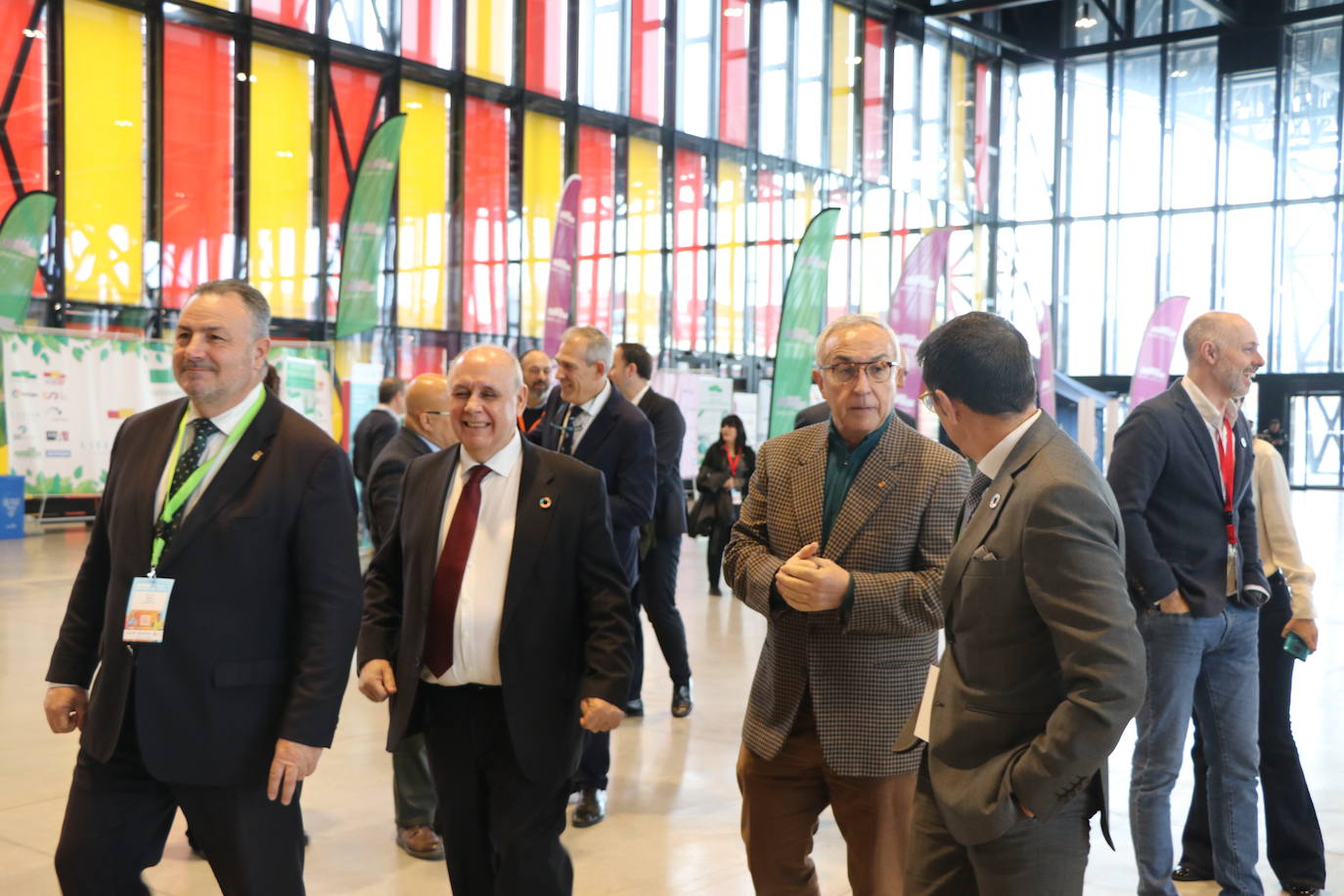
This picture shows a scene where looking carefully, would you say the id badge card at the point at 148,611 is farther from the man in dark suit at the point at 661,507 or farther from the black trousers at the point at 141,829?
the man in dark suit at the point at 661,507

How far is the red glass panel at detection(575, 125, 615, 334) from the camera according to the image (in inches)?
788

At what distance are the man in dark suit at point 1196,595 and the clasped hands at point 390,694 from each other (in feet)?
4.71

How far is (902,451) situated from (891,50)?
→ 2387 centimetres

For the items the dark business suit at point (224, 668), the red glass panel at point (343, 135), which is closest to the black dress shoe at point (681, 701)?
the dark business suit at point (224, 668)

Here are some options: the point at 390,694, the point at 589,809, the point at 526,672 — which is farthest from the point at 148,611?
the point at 589,809

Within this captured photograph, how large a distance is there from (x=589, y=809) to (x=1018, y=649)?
2680 millimetres

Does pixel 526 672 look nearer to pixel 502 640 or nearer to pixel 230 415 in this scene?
pixel 502 640

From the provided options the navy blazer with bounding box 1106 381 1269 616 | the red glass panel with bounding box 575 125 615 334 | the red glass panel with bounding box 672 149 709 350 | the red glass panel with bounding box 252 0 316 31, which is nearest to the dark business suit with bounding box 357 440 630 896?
the navy blazer with bounding box 1106 381 1269 616

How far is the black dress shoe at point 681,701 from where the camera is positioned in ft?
19.3

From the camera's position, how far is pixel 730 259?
22.3 metres

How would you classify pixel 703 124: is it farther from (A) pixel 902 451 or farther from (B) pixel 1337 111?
(A) pixel 902 451

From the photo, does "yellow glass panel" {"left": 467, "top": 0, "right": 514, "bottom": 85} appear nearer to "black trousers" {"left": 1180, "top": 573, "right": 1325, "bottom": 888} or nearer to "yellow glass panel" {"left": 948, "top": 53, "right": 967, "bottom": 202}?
"yellow glass panel" {"left": 948, "top": 53, "right": 967, "bottom": 202}

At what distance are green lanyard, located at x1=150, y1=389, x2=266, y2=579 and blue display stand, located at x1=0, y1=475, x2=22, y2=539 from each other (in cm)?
1110

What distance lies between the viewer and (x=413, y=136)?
17656 mm
